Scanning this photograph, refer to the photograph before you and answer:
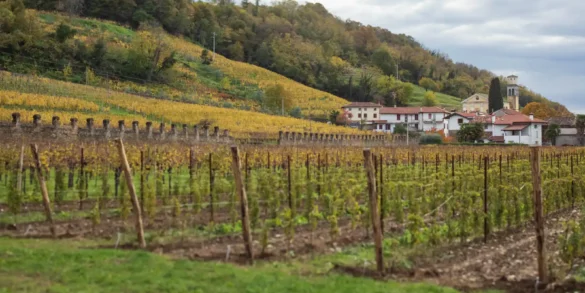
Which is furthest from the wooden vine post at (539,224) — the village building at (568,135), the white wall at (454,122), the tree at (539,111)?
the tree at (539,111)

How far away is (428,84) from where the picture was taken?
153875mm

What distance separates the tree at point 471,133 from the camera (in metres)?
74.8

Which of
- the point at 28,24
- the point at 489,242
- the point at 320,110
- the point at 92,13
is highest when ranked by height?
the point at 92,13

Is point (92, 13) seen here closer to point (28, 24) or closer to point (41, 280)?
point (28, 24)

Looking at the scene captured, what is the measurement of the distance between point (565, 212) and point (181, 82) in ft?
239

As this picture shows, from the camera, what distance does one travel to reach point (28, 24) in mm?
73688

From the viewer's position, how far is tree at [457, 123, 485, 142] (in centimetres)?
7475

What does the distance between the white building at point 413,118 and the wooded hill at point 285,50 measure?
1165cm

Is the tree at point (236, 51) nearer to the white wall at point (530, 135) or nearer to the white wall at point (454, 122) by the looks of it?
the white wall at point (454, 122)

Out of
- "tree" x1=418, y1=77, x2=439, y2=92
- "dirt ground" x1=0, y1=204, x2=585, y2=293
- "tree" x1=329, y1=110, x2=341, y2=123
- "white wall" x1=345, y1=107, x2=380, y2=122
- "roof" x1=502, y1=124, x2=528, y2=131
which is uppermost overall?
"tree" x1=418, y1=77, x2=439, y2=92

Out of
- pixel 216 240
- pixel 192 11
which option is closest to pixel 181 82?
pixel 192 11

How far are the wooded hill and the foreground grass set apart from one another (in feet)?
228

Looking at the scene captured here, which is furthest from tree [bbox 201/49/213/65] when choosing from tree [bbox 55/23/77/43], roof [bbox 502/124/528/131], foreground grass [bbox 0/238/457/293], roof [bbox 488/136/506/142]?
foreground grass [bbox 0/238/457/293]

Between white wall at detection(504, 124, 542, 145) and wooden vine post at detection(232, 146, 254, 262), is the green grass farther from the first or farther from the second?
wooden vine post at detection(232, 146, 254, 262)
